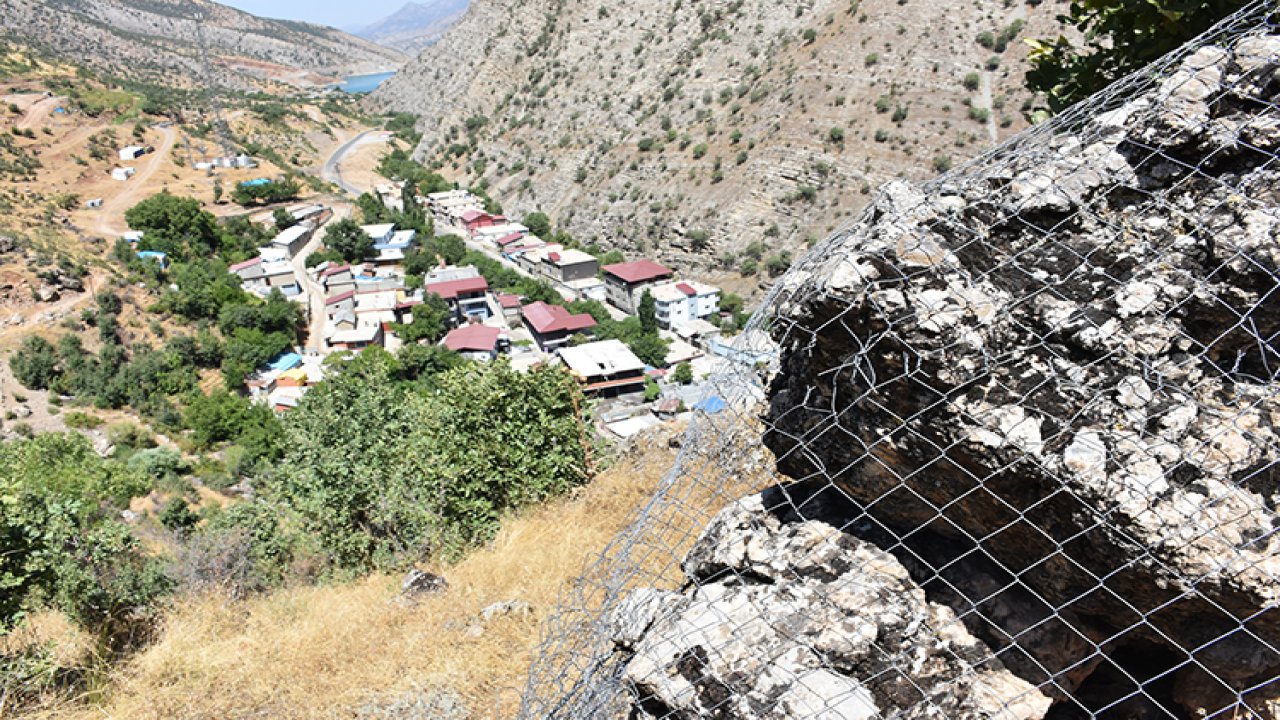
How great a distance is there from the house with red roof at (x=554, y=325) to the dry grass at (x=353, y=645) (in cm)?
2818

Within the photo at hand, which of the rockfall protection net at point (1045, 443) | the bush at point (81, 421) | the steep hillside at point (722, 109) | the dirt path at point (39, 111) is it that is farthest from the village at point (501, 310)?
the rockfall protection net at point (1045, 443)

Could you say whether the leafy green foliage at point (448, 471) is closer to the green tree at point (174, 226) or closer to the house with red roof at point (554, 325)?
the house with red roof at point (554, 325)

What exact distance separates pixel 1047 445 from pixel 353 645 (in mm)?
4664

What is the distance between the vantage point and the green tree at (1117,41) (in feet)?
9.38

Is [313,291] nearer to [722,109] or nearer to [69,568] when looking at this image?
[722,109]

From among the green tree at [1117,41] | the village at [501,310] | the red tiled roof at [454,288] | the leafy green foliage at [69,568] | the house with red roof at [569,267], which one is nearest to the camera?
the green tree at [1117,41]

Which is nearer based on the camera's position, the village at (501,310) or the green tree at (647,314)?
the village at (501,310)

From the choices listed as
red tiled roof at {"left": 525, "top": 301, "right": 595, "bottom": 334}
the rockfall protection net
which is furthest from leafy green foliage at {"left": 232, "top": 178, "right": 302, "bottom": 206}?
the rockfall protection net

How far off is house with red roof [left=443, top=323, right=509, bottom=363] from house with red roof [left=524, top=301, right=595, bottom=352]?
1.85 m

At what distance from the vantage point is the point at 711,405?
3.18 meters

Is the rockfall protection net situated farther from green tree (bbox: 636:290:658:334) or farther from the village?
green tree (bbox: 636:290:658:334)

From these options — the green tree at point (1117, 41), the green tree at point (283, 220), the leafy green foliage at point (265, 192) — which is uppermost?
the green tree at point (1117, 41)

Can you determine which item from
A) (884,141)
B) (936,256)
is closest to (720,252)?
(884,141)

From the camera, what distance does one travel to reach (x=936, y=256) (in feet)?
6.98
